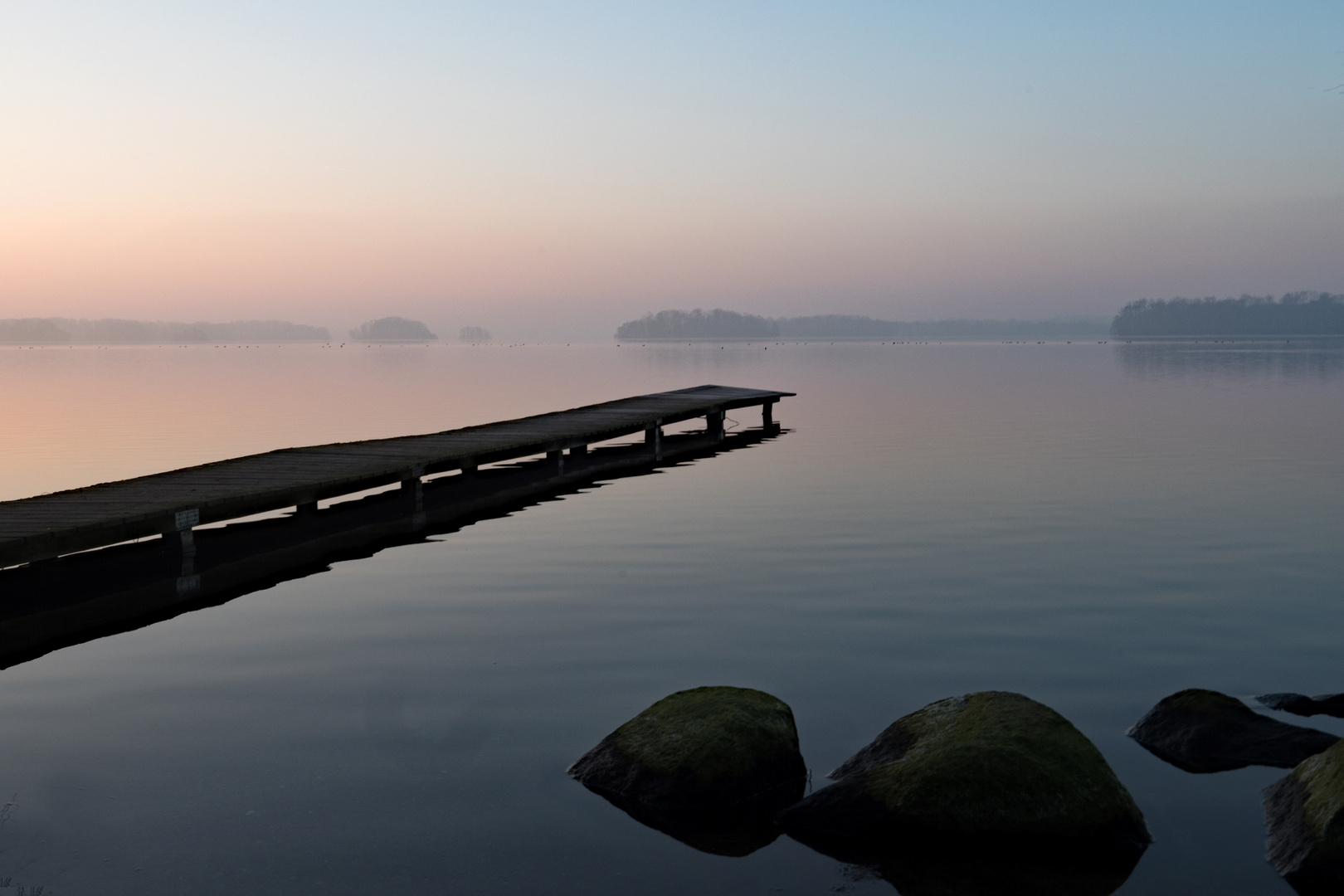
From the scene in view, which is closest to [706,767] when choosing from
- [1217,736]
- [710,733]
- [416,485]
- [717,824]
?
[710,733]

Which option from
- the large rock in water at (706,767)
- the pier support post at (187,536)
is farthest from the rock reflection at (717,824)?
the pier support post at (187,536)

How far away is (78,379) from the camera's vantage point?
3492 inches

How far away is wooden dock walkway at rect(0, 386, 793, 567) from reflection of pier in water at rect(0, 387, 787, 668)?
335mm

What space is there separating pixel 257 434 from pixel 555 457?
16.8 metres

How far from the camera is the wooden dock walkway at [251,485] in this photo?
46.0ft

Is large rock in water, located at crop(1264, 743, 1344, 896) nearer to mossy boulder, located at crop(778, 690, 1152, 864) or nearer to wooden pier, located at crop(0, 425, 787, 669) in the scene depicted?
mossy boulder, located at crop(778, 690, 1152, 864)

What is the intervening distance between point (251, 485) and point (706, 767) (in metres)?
12.1

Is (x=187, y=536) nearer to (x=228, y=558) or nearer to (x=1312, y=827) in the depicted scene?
(x=228, y=558)

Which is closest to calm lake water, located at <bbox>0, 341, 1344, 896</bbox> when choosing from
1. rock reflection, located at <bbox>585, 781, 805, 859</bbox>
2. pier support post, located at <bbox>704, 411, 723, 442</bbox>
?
rock reflection, located at <bbox>585, 781, 805, 859</bbox>

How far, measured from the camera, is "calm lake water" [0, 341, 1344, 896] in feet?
23.6

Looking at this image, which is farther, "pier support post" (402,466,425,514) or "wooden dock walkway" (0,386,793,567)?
"pier support post" (402,466,425,514)

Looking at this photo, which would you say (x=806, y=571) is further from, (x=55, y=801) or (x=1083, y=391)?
(x=1083, y=391)

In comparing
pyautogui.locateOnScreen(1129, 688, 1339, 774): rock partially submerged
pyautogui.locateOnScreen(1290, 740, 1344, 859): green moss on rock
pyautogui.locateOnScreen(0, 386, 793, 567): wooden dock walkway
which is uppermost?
pyautogui.locateOnScreen(0, 386, 793, 567): wooden dock walkway

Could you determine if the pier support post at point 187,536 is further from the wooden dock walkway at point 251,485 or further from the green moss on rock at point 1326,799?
the green moss on rock at point 1326,799
